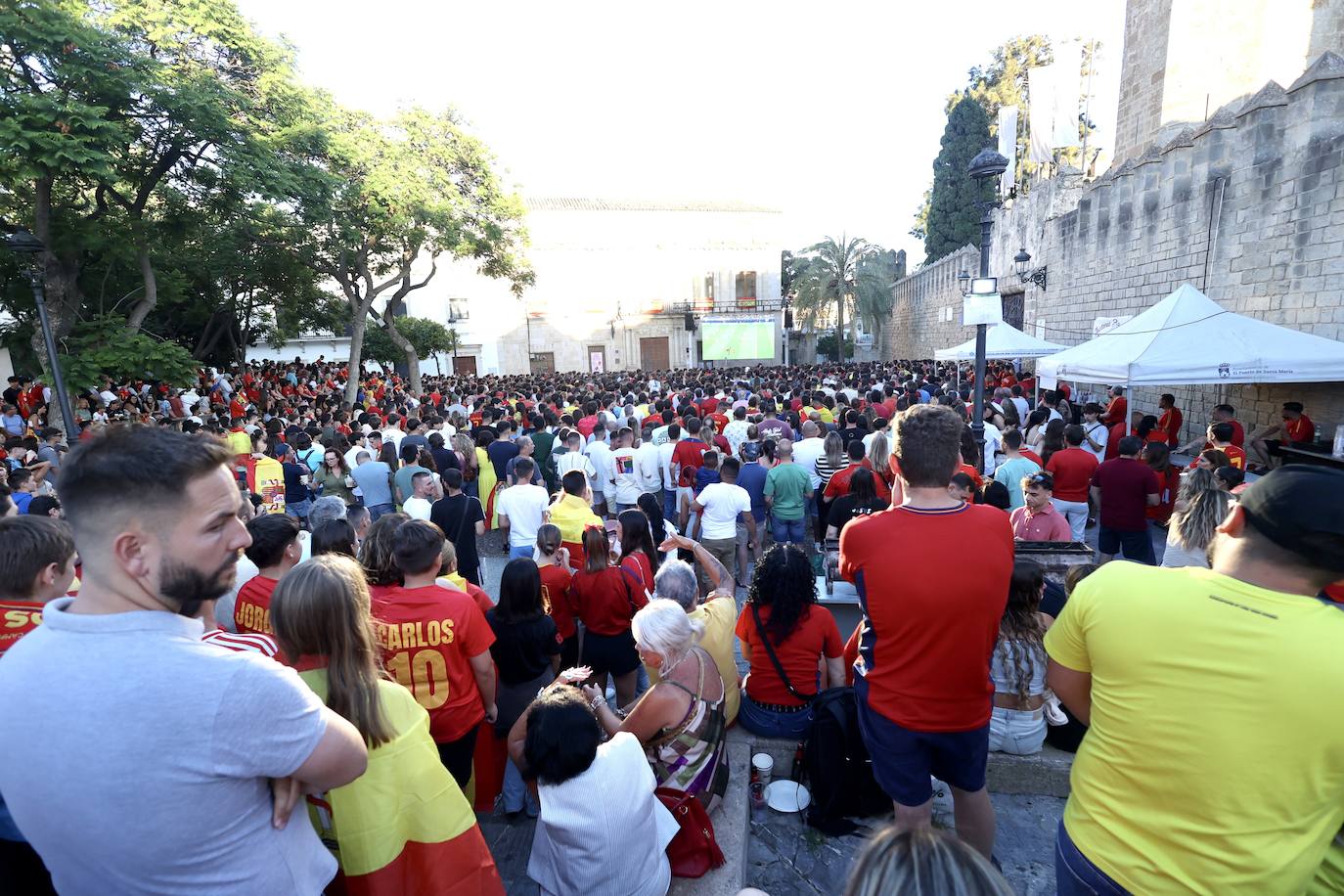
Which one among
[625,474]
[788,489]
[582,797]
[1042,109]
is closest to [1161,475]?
[788,489]

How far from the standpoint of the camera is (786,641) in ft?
10.1

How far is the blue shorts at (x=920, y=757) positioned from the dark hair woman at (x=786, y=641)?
0.83 metres

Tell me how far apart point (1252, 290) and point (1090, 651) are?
406 inches

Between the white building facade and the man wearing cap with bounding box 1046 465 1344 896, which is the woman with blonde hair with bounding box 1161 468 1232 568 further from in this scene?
the white building facade

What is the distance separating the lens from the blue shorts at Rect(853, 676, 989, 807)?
83.1 inches

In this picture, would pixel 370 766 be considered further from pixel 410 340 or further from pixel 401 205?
pixel 410 340

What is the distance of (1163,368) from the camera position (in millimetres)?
6535

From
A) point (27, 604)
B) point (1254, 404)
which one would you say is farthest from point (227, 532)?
point (1254, 404)

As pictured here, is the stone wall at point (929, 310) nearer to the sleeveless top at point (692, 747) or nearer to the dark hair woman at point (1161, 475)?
the dark hair woman at point (1161, 475)

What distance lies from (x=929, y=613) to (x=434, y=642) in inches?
74.0

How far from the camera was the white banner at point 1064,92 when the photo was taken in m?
17.9

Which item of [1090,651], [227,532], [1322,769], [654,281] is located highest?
[654,281]

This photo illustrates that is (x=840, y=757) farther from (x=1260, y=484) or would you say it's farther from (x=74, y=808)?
(x=74, y=808)

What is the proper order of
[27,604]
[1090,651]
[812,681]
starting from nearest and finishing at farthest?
[1090,651] → [27,604] → [812,681]
